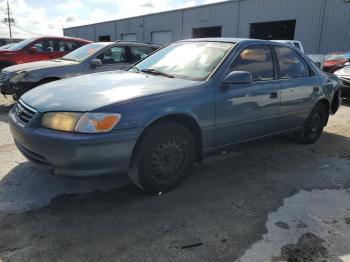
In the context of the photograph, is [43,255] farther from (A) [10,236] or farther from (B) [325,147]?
(B) [325,147]

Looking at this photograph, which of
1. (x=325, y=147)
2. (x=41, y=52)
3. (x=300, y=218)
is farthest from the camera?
(x=41, y=52)

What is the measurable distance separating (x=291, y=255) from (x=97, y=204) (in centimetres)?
176

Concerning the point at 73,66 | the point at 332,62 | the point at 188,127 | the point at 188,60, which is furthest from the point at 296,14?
the point at 188,127

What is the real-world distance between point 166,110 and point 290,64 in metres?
2.42

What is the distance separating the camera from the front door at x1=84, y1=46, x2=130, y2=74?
7346mm

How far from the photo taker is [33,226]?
2.86 metres

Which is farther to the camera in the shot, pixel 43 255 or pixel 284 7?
pixel 284 7

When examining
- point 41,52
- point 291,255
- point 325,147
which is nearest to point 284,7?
point 41,52

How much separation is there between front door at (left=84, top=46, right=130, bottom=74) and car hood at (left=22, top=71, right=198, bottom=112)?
338cm

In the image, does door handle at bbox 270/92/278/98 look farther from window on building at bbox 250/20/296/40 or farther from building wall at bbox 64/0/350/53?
window on building at bbox 250/20/296/40

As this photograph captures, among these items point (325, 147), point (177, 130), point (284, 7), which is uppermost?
point (284, 7)

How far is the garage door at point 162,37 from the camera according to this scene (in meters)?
31.3

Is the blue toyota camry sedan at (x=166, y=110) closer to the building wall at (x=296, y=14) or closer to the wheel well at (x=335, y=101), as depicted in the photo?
the wheel well at (x=335, y=101)

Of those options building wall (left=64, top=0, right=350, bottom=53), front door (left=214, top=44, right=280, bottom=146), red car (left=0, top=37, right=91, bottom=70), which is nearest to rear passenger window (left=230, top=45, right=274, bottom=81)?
front door (left=214, top=44, right=280, bottom=146)
